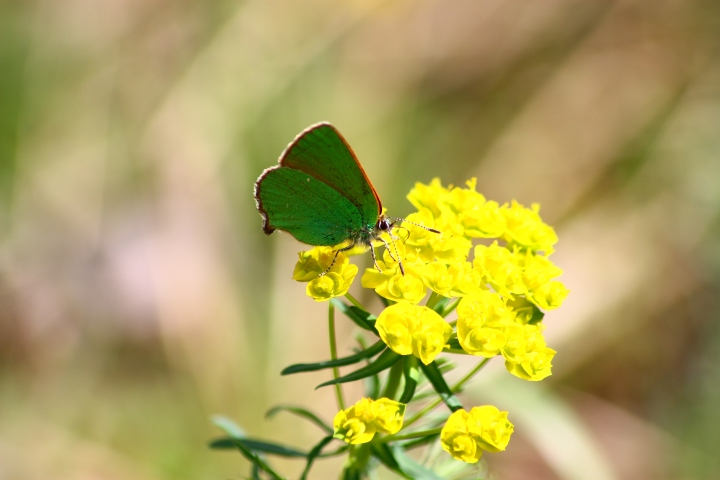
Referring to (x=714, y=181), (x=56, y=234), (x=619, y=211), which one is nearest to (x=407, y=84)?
(x=619, y=211)

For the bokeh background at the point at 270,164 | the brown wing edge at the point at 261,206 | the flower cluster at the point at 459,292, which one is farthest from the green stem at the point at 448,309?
the bokeh background at the point at 270,164

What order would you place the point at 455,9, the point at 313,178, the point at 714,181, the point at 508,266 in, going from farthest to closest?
the point at 455,9 < the point at 714,181 < the point at 313,178 < the point at 508,266

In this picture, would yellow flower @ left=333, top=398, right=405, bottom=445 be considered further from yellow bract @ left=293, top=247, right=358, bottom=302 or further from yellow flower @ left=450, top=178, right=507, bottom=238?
yellow flower @ left=450, top=178, right=507, bottom=238

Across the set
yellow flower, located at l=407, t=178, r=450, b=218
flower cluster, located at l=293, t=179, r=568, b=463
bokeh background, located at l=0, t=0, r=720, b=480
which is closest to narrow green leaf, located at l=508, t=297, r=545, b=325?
flower cluster, located at l=293, t=179, r=568, b=463

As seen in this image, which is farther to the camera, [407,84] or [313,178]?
[407,84]

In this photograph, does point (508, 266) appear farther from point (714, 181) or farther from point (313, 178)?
point (714, 181)
